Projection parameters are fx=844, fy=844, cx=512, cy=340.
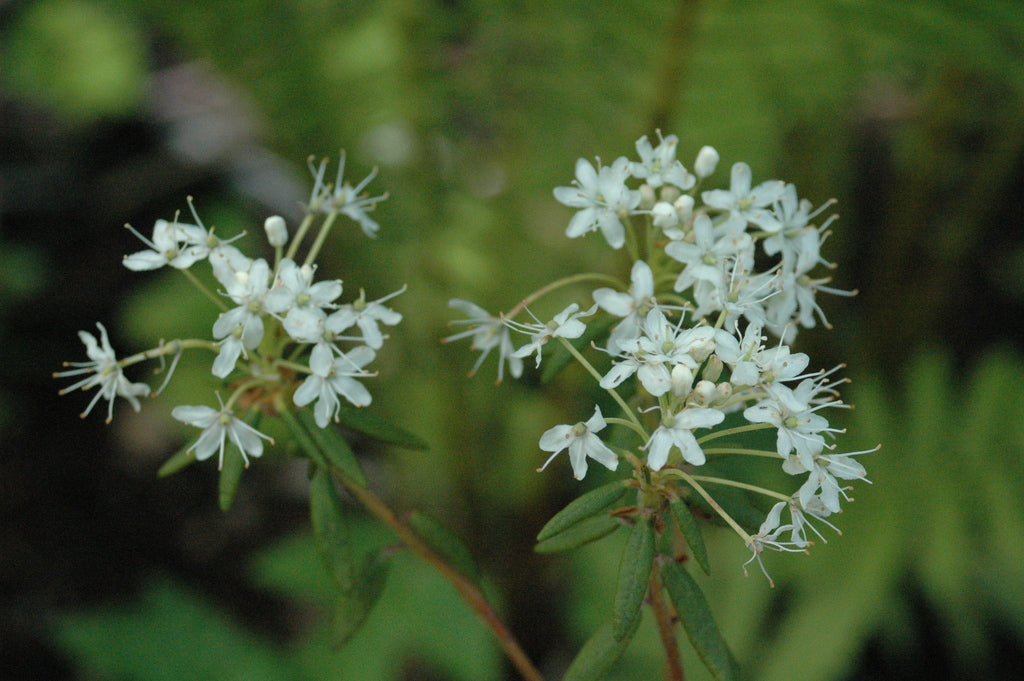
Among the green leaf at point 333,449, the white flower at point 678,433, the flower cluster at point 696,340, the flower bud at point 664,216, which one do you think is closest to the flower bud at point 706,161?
the flower cluster at point 696,340

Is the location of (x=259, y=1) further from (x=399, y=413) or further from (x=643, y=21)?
(x=399, y=413)

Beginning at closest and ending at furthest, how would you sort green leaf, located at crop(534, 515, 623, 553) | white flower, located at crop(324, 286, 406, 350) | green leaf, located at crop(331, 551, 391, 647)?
1. green leaf, located at crop(534, 515, 623, 553)
2. white flower, located at crop(324, 286, 406, 350)
3. green leaf, located at crop(331, 551, 391, 647)

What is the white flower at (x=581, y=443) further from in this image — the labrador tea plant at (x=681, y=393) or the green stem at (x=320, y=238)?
the green stem at (x=320, y=238)

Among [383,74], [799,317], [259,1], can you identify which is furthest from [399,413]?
[799,317]

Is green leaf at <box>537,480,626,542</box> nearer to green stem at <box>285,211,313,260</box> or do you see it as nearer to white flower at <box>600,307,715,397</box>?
white flower at <box>600,307,715,397</box>

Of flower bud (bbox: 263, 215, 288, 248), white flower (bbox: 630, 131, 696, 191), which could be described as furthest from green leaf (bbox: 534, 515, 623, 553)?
flower bud (bbox: 263, 215, 288, 248)

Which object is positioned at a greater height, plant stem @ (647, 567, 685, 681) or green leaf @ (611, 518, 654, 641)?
green leaf @ (611, 518, 654, 641)

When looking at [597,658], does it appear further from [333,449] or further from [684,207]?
[684,207]

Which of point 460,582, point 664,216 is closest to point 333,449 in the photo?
point 460,582
